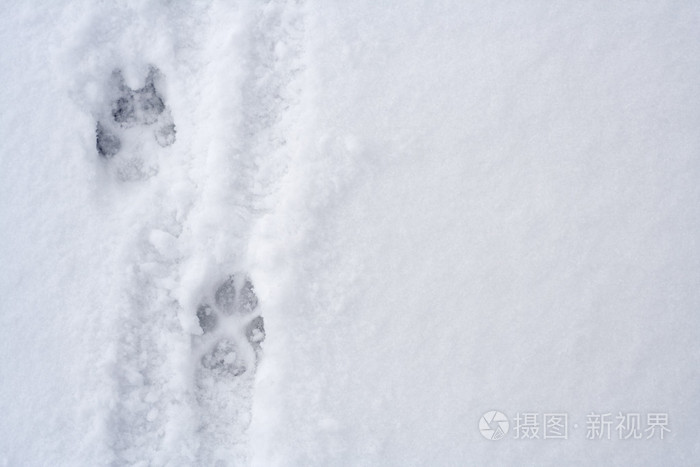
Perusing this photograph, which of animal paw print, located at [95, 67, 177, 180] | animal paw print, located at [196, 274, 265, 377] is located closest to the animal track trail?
animal paw print, located at [196, 274, 265, 377]

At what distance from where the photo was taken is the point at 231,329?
1.43 m

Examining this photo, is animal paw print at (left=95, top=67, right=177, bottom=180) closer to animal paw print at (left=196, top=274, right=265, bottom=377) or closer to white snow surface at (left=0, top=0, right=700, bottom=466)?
white snow surface at (left=0, top=0, right=700, bottom=466)

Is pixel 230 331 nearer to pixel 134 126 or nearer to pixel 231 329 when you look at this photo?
pixel 231 329

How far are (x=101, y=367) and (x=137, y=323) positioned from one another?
14 cm

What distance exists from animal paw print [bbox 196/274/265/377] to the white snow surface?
0.01 m

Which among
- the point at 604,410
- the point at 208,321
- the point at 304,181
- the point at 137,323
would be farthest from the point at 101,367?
the point at 604,410

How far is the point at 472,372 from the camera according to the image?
1307mm

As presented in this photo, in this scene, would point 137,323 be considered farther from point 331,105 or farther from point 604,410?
point 604,410
